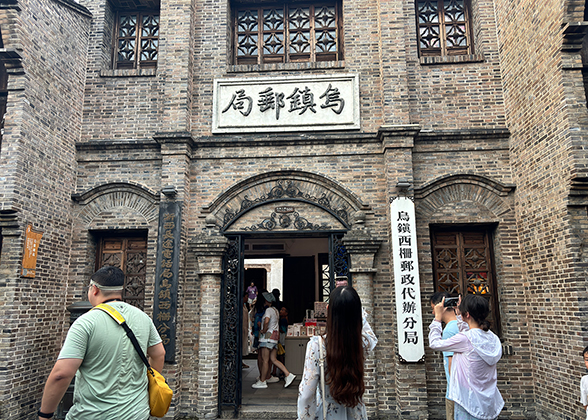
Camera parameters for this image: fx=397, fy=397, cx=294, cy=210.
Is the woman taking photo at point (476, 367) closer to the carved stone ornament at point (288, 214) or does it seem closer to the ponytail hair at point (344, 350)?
the ponytail hair at point (344, 350)

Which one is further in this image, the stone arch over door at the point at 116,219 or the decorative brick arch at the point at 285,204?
the stone arch over door at the point at 116,219

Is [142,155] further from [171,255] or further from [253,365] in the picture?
[253,365]

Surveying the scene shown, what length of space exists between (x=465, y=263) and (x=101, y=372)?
241 inches

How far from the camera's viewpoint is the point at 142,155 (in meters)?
7.55

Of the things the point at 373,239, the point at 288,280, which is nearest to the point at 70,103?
the point at 373,239

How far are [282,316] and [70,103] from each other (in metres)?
6.31

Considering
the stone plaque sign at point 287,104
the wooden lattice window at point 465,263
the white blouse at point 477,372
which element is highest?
the stone plaque sign at point 287,104

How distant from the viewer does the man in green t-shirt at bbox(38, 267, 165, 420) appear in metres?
2.65

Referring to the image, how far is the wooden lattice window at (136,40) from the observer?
27.2 ft

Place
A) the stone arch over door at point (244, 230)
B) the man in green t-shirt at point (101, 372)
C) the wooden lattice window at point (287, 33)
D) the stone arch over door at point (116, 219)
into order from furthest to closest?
the wooden lattice window at point (287, 33), the stone arch over door at point (116, 219), the stone arch over door at point (244, 230), the man in green t-shirt at point (101, 372)

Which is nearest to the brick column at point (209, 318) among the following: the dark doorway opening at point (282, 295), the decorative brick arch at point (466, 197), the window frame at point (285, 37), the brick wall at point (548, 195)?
the dark doorway opening at point (282, 295)

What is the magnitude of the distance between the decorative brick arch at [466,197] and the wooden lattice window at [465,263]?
1.22ft

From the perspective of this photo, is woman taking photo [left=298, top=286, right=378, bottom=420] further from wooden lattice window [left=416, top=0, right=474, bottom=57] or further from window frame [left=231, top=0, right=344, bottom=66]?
wooden lattice window [left=416, top=0, right=474, bottom=57]

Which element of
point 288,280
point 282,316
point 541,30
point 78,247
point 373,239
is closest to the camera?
point 541,30
